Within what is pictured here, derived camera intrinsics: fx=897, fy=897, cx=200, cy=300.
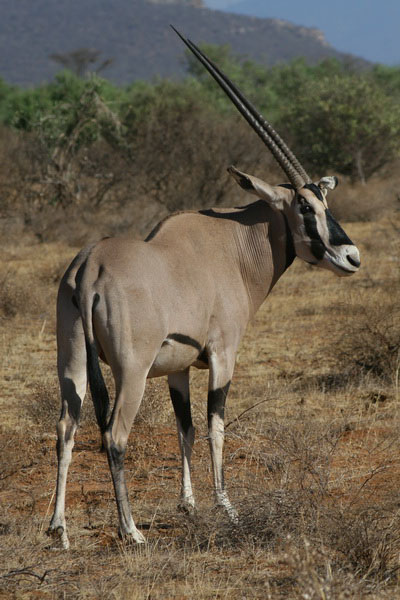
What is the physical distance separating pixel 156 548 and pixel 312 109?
82.6 ft

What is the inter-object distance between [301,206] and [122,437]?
1.89 metres

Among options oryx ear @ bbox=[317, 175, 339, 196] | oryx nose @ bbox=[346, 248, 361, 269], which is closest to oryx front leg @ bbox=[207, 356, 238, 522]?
oryx nose @ bbox=[346, 248, 361, 269]

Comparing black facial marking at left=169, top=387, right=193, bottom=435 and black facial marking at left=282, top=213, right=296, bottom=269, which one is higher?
black facial marking at left=282, top=213, right=296, bottom=269

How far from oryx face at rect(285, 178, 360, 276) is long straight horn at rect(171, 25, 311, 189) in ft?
0.36

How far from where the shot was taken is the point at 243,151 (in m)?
22.3

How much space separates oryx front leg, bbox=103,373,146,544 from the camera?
14.8ft

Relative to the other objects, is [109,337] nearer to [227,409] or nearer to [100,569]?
[100,569]

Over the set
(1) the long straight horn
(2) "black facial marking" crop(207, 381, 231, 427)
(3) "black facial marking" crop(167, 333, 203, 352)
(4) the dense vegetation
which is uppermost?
(1) the long straight horn

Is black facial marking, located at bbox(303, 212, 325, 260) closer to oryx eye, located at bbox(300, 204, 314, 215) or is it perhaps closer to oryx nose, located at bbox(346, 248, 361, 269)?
oryx eye, located at bbox(300, 204, 314, 215)

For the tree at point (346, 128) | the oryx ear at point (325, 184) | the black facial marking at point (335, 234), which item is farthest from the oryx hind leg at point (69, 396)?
the tree at point (346, 128)

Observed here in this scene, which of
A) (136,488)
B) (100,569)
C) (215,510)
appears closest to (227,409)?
Result: (136,488)

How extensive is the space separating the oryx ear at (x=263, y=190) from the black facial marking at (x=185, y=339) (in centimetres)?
108

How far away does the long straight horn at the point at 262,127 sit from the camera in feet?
18.0

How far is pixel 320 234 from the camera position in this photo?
5516 millimetres
